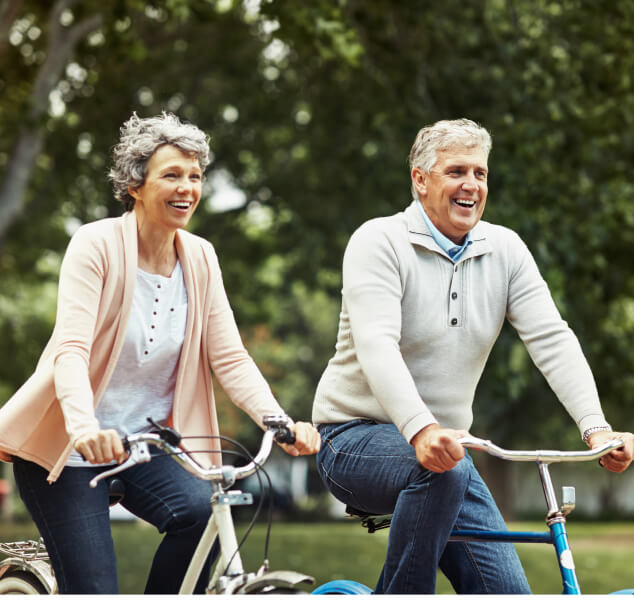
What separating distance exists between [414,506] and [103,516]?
991 mm

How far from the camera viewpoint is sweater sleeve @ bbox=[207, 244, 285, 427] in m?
3.53

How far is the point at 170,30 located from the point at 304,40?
20.5 feet

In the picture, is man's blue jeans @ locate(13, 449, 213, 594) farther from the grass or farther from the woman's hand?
the grass

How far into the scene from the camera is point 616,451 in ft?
10.8

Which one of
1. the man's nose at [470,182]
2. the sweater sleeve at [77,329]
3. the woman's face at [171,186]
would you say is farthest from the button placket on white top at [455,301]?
the sweater sleeve at [77,329]

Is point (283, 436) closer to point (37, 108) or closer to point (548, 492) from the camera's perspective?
point (548, 492)

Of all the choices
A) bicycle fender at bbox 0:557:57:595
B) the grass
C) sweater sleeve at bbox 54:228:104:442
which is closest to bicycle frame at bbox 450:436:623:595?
sweater sleeve at bbox 54:228:104:442

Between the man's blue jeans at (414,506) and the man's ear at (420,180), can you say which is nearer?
the man's blue jeans at (414,506)

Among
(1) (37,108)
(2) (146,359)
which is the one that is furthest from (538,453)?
(1) (37,108)

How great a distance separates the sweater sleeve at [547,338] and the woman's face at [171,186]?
1.10m

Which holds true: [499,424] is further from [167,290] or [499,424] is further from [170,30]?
[167,290]

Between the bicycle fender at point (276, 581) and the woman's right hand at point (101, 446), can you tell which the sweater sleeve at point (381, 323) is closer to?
the bicycle fender at point (276, 581)

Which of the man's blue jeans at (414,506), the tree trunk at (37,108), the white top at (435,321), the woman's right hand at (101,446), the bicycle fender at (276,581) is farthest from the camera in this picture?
the tree trunk at (37,108)

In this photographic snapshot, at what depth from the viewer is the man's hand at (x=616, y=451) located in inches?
129
